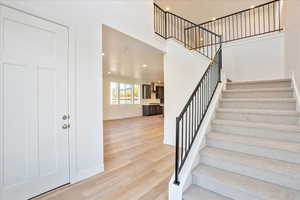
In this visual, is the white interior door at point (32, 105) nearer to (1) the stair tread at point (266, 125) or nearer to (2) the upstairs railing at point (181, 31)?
(1) the stair tread at point (266, 125)

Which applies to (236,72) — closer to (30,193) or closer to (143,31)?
(143,31)

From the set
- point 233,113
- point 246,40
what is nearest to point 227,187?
point 233,113

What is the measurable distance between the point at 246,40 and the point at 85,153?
17.4 ft

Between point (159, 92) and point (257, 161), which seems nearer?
point (257, 161)

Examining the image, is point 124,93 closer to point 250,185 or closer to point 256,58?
point 256,58

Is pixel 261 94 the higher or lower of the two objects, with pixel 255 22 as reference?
lower

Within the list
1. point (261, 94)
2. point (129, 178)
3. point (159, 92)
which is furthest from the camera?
point (159, 92)

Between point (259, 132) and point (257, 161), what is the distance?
53 centimetres

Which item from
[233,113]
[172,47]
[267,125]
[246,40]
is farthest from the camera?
[246,40]

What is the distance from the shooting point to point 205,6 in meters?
5.54

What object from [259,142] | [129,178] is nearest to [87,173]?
[129,178]

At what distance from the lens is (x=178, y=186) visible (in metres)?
1.58

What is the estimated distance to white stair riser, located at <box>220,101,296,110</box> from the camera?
91.4 inches

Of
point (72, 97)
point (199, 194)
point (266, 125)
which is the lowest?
point (199, 194)
